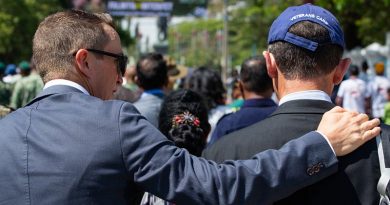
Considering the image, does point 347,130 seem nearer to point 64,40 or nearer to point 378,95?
point 64,40

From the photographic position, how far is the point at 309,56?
2.51m

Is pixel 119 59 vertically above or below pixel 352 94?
above

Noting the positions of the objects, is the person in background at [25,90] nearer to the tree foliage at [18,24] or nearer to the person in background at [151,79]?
the person in background at [151,79]

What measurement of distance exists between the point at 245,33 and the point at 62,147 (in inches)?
1349

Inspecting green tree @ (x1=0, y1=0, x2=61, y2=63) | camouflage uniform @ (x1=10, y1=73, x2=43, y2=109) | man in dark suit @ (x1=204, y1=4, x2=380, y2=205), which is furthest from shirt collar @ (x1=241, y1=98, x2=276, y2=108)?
green tree @ (x1=0, y1=0, x2=61, y2=63)

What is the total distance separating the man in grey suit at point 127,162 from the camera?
2305mm

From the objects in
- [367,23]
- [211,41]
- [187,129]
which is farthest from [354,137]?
[211,41]

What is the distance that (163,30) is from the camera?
2906 centimetres

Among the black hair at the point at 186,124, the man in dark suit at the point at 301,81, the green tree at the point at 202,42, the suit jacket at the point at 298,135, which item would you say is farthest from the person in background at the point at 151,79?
the green tree at the point at 202,42

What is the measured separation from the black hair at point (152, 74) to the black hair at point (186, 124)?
175cm

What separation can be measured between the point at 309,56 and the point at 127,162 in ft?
2.50

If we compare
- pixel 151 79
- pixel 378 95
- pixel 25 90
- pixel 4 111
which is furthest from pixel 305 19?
pixel 378 95

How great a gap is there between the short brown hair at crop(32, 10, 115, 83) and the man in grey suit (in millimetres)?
204

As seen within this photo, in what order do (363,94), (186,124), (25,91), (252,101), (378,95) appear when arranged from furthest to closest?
(378,95), (363,94), (25,91), (252,101), (186,124)
